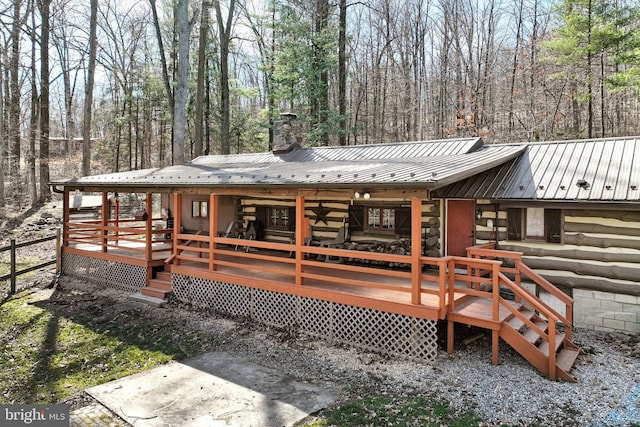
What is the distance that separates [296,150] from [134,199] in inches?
550

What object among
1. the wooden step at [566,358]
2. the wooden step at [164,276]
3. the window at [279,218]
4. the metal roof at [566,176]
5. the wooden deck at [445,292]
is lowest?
the wooden step at [566,358]

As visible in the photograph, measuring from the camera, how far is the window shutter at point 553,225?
853cm

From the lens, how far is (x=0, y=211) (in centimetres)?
1903

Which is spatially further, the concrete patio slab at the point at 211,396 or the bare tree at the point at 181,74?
the bare tree at the point at 181,74

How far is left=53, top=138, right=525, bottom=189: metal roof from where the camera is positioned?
685 centimetres

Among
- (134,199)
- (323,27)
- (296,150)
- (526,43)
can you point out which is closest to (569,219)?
(296,150)

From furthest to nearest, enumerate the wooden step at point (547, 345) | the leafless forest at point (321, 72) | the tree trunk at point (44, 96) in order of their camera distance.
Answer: the tree trunk at point (44, 96), the leafless forest at point (321, 72), the wooden step at point (547, 345)

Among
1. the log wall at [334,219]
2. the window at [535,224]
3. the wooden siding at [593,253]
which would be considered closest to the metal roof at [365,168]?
the log wall at [334,219]

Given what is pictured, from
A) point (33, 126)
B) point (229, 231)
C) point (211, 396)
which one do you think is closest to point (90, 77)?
point (33, 126)

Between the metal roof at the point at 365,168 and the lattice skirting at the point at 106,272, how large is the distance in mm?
2171

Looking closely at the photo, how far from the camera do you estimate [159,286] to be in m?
10.6

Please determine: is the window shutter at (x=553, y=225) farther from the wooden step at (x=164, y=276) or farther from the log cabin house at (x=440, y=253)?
the wooden step at (x=164, y=276)

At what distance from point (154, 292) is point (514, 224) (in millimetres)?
8347

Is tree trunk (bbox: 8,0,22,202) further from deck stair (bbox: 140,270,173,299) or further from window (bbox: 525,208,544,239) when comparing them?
window (bbox: 525,208,544,239)
